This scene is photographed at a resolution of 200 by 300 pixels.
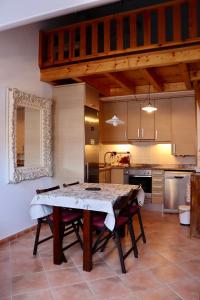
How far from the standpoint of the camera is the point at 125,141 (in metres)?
5.80

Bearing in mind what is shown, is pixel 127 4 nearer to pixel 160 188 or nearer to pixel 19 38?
pixel 19 38

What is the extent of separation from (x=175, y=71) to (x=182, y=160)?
2133 mm

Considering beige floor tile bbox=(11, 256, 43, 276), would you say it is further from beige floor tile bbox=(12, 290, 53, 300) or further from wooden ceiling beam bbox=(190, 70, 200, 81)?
wooden ceiling beam bbox=(190, 70, 200, 81)

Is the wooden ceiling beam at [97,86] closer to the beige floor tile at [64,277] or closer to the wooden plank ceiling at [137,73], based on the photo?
the wooden plank ceiling at [137,73]

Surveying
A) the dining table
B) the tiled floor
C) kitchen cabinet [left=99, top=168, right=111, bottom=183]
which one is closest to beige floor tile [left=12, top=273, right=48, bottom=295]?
the tiled floor

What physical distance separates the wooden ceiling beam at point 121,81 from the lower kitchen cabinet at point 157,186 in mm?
1739

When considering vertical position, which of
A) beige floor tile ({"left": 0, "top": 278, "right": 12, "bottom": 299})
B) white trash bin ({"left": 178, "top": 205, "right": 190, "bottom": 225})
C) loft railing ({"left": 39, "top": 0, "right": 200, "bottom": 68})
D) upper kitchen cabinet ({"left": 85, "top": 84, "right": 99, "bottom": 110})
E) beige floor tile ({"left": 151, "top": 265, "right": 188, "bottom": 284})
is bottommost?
beige floor tile ({"left": 0, "top": 278, "right": 12, "bottom": 299})

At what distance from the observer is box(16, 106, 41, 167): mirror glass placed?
373 centimetres

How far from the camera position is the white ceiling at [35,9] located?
6.88 feet

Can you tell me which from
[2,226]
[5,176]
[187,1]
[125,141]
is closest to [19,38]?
[5,176]

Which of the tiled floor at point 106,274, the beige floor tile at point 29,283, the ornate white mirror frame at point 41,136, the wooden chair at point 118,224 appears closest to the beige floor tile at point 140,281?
the tiled floor at point 106,274

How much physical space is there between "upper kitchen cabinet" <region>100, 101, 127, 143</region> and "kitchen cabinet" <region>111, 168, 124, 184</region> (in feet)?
2.38

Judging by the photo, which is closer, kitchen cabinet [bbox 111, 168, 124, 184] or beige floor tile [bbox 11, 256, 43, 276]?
beige floor tile [bbox 11, 256, 43, 276]

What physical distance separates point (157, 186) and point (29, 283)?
3.33m
